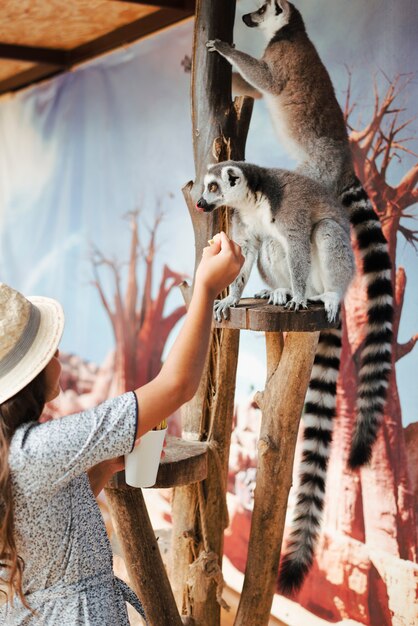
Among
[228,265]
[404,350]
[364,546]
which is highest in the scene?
A: [228,265]

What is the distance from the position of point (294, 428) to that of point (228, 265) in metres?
0.87

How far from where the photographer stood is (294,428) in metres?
2.02

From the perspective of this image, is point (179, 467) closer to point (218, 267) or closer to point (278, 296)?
point (278, 296)

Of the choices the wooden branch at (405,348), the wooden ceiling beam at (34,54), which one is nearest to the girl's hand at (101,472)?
the wooden branch at (405,348)

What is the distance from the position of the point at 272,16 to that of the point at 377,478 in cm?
173

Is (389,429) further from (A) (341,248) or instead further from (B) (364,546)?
(A) (341,248)

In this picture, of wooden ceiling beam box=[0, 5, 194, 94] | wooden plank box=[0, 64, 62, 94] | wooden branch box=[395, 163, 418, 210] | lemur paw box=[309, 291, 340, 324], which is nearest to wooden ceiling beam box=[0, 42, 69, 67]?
wooden ceiling beam box=[0, 5, 194, 94]

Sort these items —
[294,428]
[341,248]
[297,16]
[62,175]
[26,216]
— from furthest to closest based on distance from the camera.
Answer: [26,216], [62,175], [297,16], [294,428], [341,248]

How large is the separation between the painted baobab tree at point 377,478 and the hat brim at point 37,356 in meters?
1.74

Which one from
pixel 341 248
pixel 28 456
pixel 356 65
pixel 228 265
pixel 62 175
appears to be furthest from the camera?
pixel 62 175

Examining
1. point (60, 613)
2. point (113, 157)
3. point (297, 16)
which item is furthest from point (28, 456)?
point (113, 157)

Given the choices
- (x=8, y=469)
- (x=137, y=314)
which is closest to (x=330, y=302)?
(x=8, y=469)

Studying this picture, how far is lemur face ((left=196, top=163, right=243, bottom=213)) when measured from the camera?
1853 millimetres

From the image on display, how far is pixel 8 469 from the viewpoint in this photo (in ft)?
3.71
